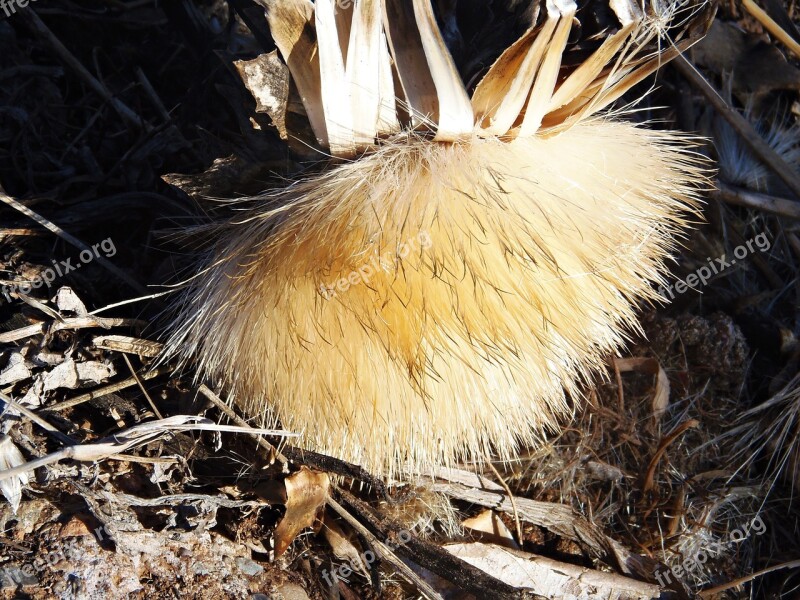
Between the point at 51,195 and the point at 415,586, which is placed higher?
the point at 51,195

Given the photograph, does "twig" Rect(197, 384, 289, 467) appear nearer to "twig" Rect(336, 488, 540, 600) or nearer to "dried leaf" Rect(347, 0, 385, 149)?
"twig" Rect(336, 488, 540, 600)

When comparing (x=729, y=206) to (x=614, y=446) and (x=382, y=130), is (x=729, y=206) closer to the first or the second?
(x=614, y=446)

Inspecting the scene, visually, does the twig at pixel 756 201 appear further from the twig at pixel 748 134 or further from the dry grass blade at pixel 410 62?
the dry grass blade at pixel 410 62

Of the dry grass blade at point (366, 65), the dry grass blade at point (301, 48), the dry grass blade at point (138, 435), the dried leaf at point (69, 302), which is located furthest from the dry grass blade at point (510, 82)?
the dried leaf at point (69, 302)

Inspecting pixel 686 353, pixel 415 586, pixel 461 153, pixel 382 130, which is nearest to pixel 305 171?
pixel 382 130

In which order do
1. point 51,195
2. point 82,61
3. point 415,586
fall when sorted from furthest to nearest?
point 82,61
point 51,195
point 415,586

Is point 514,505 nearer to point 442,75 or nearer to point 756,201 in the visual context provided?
point 442,75

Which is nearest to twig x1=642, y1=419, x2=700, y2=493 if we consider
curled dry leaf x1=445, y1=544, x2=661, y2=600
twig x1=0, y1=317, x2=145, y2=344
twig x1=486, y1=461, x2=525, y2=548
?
curled dry leaf x1=445, y1=544, x2=661, y2=600
